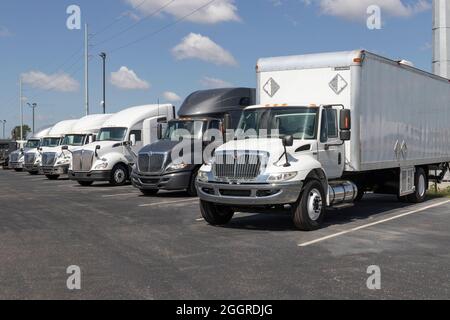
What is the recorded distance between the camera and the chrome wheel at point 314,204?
10039mm

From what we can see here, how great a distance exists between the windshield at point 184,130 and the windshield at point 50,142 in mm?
13793

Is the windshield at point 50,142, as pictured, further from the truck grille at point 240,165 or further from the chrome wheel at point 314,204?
the chrome wheel at point 314,204

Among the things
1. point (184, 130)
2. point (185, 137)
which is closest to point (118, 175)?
point (184, 130)

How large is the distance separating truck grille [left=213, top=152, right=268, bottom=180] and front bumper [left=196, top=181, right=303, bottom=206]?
170mm

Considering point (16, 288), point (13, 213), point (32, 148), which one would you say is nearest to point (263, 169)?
point (16, 288)

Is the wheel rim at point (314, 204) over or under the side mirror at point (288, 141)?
under

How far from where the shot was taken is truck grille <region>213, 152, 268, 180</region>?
382 inches

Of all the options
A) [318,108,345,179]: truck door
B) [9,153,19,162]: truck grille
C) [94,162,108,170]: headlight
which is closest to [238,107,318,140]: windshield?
[318,108,345,179]: truck door

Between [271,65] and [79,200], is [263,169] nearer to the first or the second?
[271,65]

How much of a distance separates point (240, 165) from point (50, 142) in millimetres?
22660

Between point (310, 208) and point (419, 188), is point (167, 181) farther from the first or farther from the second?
point (419, 188)

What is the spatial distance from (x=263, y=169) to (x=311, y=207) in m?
1.21

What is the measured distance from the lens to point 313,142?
34.2ft

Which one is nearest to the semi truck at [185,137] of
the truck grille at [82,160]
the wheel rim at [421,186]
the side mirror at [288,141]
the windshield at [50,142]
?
the truck grille at [82,160]
